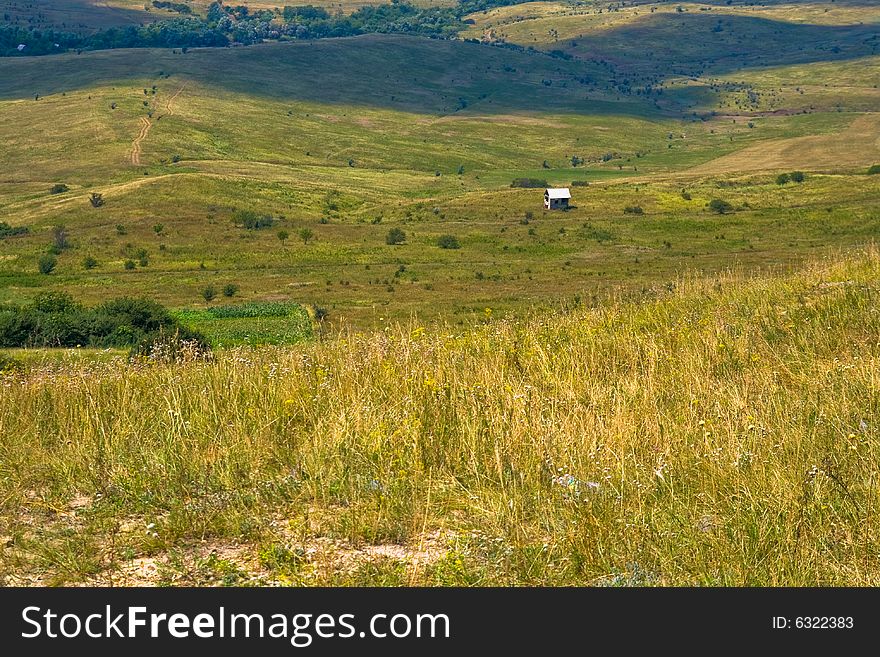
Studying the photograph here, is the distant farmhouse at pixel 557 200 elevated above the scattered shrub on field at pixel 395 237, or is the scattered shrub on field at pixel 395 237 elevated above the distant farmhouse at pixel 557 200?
the distant farmhouse at pixel 557 200

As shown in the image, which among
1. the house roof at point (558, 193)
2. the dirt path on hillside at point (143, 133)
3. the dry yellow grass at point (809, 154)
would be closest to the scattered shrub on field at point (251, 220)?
the house roof at point (558, 193)

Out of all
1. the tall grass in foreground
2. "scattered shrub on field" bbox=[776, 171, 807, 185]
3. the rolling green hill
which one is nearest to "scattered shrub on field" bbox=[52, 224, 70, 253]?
the rolling green hill

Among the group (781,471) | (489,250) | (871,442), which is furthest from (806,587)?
(489,250)

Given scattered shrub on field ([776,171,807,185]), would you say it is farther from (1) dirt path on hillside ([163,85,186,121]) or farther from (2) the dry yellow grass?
(1) dirt path on hillside ([163,85,186,121])

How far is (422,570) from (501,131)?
196 metres

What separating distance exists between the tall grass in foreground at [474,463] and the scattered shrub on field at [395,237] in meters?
90.1

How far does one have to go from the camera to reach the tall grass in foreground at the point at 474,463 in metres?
5.05

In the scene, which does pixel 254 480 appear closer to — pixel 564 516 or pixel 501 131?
pixel 564 516

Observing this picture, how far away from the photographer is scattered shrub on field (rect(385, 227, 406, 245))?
9906 centimetres

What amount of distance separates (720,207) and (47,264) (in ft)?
234

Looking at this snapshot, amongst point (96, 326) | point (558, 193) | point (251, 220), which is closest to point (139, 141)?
point (251, 220)

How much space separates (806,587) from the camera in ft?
14.9

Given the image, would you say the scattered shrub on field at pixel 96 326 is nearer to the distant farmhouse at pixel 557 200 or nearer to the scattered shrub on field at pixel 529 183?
the distant farmhouse at pixel 557 200

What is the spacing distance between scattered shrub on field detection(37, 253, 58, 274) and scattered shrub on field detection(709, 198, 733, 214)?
2758 inches
